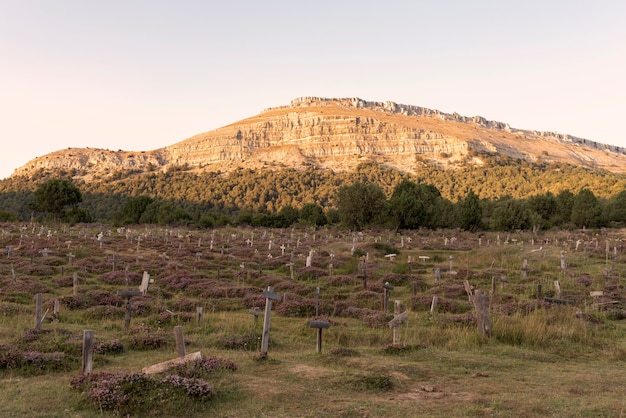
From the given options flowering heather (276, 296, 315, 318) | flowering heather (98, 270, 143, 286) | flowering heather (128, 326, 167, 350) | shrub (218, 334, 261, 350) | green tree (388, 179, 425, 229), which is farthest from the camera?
green tree (388, 179, 425, 229)

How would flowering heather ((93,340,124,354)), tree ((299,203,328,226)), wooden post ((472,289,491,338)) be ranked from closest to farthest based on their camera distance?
flowering heather ((93,340,124,354)) → wooden post ((472,289,491,338)) → tree ((299,203,328,226))

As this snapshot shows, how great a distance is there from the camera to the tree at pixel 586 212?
7875 centimetres

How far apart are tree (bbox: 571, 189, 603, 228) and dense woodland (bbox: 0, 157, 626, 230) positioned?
151 mm

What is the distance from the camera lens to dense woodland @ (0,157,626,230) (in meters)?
75.2

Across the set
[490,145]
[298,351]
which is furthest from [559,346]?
[490,145]

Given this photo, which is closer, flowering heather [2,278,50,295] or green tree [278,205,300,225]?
flowering heather [2,278,50,295]

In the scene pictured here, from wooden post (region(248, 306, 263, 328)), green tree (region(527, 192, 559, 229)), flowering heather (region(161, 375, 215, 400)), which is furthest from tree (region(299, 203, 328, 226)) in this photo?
flowering heather (region(161, 375, 215, 400))

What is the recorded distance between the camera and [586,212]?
78.8 metres

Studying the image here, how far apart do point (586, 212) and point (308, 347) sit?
79.0 metres

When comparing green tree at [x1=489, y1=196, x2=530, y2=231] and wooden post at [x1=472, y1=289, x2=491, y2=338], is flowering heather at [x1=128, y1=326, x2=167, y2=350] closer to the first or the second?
wooden post at [x1=472, y1=289, x2=491, y2=338]

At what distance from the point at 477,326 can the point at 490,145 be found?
19848 cm

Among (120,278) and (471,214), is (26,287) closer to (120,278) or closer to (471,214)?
(120,278)

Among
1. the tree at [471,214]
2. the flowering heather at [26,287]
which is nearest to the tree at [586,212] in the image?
the tree at [471,214]

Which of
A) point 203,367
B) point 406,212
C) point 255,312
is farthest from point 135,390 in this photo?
point 406,212
